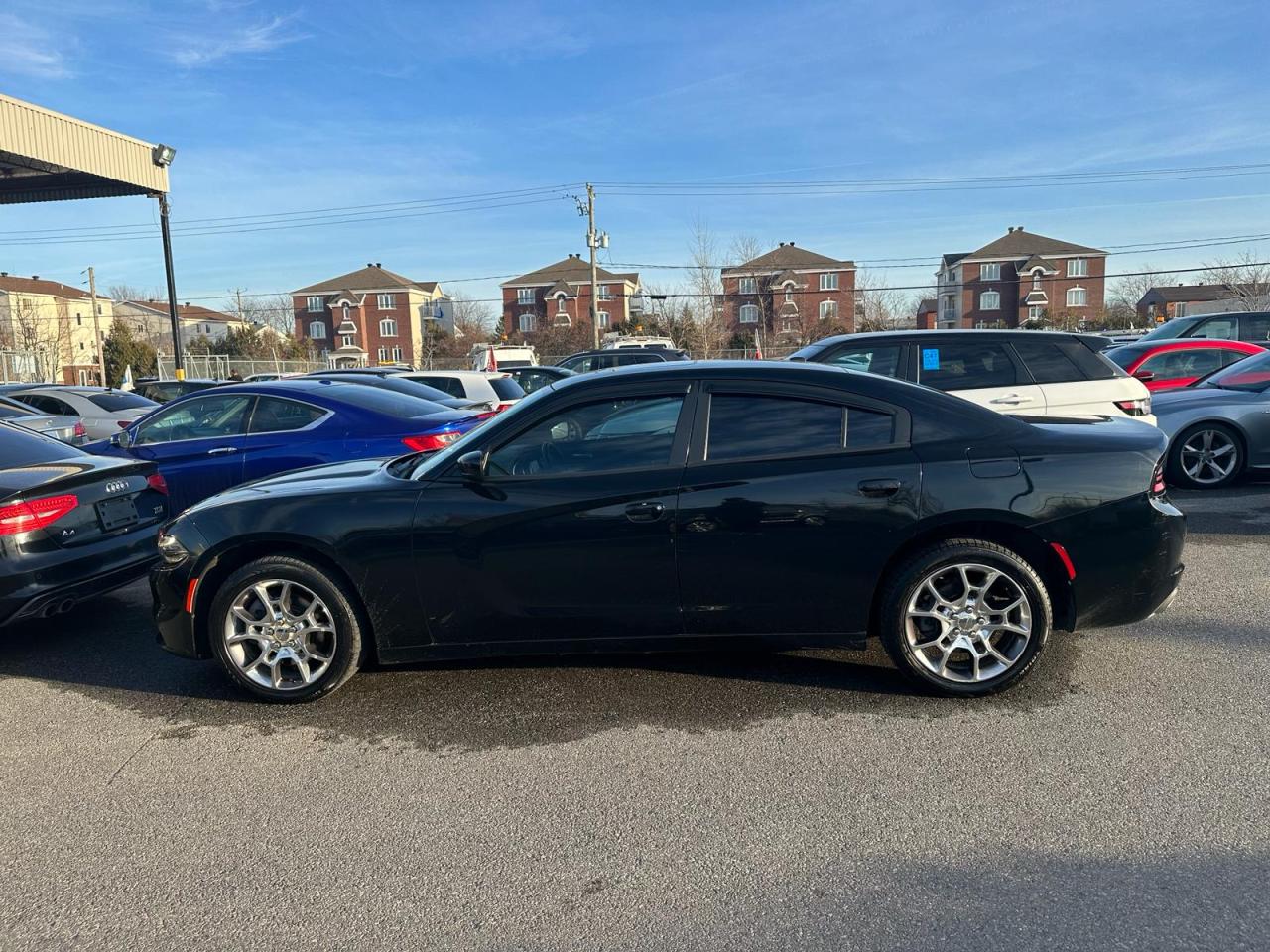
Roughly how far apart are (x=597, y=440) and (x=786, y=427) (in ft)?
2.93

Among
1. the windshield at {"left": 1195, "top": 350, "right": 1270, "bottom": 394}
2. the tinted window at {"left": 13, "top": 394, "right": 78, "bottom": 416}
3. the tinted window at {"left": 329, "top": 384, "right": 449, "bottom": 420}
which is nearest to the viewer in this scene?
the tinted window at {"left": 329, "top": 384, "right": 449, "bottom": 420}

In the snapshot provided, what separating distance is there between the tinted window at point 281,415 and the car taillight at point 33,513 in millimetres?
2325

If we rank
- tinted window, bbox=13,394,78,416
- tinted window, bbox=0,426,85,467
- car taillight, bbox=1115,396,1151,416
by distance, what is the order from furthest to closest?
tinted window, bbox=13,394,78,416
car taillight, bbox=1115,396,1151,416
tinted window, bbox=0,426,85,467

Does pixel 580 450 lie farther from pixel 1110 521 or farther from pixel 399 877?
pixel 1110 521

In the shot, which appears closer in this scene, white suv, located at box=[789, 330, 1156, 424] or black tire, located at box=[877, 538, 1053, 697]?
black tire, located at box=[877, 538, 1053, 697]

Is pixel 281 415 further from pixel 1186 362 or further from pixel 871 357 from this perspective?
pixel 1186 362

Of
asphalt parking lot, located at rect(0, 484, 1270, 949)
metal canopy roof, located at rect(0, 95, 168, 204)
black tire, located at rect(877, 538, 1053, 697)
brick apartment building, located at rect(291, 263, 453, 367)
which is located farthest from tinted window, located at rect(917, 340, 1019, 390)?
brick apartment building, located at rect(291, 263, 453, 367)

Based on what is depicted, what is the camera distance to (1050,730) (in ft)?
12.3

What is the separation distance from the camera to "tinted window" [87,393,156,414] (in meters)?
14.3

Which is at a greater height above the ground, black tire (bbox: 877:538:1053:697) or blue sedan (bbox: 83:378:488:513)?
blue sedan (bbox: 83:378:488:513)

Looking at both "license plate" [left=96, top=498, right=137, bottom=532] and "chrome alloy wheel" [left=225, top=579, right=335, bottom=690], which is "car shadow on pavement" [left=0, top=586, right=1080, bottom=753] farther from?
"license plate" [left=96, top=498, right=137, bottom=532]

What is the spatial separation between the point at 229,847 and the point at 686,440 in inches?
96.6

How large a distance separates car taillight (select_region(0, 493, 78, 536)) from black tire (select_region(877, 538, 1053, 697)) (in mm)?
4657

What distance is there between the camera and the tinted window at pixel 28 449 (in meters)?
5.43
